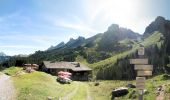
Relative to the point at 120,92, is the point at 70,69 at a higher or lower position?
higher

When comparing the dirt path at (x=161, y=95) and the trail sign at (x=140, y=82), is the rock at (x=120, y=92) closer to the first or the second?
the dirt path at (x=161, y=95)

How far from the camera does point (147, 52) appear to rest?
188125 millimetres

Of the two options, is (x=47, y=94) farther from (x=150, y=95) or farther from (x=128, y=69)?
(x=128, y=69)

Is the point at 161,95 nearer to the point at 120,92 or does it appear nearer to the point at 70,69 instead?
the point at 120,92

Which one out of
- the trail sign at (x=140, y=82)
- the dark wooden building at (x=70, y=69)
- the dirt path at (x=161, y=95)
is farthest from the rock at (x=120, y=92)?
the dark wooden building at (x=70, y=69)

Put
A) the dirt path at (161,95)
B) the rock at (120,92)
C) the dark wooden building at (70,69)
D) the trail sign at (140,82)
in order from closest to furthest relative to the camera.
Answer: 1. the trail sign at (140,82)
2. the dirt path at (161,95)
3. the rock at (120,92)
4. the dark wooden building at (70,69)

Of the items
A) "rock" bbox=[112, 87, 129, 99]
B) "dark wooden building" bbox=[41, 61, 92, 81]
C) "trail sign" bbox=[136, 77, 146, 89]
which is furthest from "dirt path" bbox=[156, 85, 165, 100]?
"dark wooden building" bbox=[41, 61, 92, 81]

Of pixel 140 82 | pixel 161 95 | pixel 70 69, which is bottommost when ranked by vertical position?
pixel 161 95

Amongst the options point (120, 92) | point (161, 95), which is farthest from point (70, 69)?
point (161, 95)

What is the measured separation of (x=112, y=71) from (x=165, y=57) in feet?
107

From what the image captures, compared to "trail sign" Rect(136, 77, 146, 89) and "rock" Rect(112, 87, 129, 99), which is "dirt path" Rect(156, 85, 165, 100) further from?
"trail sign" Rect(136, 77, 146, 89)

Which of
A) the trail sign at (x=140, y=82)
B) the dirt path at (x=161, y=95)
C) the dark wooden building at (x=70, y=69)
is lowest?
the dirt path at (x=161, y=95)

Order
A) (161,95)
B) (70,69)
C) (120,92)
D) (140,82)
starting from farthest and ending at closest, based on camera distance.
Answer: (70,69)
(120,92)
(161,95)
(140,82)

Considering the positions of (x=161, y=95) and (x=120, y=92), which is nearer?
(x=161, y=95)
